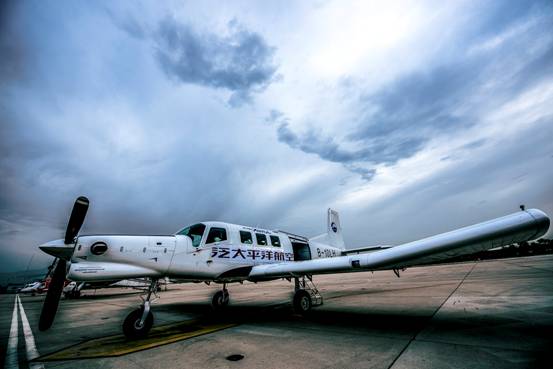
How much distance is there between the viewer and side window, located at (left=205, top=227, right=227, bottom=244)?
26.5 feet

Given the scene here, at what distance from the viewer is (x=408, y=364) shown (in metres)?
3.46

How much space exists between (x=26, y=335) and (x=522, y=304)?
13.8 meters

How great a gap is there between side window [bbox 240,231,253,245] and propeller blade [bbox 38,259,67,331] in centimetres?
500

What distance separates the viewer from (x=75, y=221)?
19.6 feet

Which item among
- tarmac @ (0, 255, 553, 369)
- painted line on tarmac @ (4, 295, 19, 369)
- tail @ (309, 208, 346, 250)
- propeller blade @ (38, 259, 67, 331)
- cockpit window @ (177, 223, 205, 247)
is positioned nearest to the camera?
tarmac @ (0, 255, 553, 369)

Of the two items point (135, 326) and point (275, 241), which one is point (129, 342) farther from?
point (275, 241)

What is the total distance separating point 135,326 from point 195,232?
2980 mm

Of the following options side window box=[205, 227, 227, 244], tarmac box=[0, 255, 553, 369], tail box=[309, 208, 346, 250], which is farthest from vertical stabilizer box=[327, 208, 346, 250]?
side window box=[205, 227, 227, 244]

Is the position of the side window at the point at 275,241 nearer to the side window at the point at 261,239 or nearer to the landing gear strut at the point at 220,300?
the side window at the point at 261,239

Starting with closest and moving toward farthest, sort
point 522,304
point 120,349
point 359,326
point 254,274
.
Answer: point 120,349, point 359,326, point 522,304, point 254,274

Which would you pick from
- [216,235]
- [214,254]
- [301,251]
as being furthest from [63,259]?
[301,251]

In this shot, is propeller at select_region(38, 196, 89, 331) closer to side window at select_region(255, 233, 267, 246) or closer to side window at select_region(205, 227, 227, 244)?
side window at select_region(205, 227, 227, 244)

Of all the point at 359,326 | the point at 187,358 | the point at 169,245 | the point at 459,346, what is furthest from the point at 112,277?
the point at 459,346

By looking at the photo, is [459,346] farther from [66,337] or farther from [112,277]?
[66,337]
